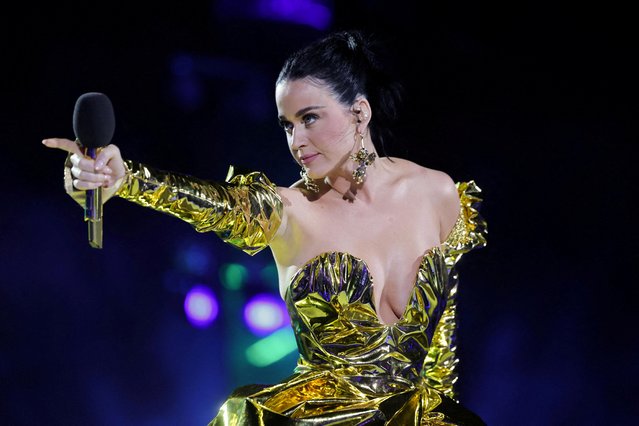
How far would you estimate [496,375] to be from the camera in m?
2.39

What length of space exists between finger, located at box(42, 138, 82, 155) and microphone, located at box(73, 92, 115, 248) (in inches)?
1.5

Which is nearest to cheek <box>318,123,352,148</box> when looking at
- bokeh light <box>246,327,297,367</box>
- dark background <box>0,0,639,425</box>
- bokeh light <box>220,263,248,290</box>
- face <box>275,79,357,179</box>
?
face <box>275,79,357,179</box>

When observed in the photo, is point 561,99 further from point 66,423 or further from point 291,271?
point 66,423

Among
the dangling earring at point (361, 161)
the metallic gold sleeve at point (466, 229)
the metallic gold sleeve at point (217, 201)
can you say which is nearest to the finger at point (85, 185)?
the metallic gold sleeve at point (217, 201)

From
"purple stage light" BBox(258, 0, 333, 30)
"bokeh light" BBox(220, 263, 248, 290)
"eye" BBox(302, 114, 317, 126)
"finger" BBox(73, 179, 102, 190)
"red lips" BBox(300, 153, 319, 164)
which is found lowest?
"bokeh light" BBox(220, 263, 248, 290)

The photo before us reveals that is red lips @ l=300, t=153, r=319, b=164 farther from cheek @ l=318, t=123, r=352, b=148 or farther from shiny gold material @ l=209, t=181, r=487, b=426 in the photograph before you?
shiny gold material @ l=209, t=181, r=487, b=426

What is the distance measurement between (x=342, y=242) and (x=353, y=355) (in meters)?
0.22

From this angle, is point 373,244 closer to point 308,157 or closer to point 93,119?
point 308,157

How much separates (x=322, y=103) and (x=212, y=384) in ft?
2.78

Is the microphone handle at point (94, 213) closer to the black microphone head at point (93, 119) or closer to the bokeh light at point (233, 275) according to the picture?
the black microphone head at point (93, 119)

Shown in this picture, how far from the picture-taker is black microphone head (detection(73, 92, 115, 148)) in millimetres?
1158

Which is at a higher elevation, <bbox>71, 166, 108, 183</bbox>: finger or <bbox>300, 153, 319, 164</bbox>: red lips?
<bbox>300, 153, 319, 164</bbox>: red lips

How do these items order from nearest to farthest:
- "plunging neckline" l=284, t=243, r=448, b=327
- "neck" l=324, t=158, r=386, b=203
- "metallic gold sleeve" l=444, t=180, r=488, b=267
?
"plunging neckline" l=284, t=243, r=448, b=327 → "neck" l=324, t=158, r=386, b=203 → "metallic gold sleeve" l=444, t=180, r=488, b=267

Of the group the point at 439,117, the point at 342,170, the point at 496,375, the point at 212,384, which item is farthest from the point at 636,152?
the point at 212,384
